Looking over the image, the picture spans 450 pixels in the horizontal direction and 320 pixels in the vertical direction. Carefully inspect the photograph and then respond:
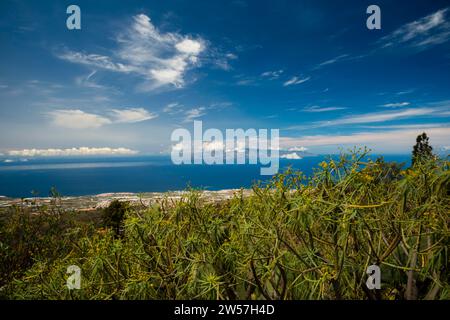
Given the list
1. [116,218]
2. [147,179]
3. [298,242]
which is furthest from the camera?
[147,179]

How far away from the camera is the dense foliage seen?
2.37 metres

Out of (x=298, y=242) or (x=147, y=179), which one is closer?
(x=298, y=242)

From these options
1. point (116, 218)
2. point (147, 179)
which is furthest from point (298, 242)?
point (147, 179)

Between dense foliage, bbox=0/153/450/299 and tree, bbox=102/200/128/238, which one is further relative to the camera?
tree, bbox=102/200/128/238

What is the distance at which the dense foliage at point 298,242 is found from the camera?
93.1 inches

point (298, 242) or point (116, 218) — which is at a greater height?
point (298, 242)

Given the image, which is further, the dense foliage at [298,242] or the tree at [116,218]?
the tree at [116,218]

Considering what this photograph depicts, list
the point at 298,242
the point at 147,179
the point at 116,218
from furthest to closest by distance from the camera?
the point at 147,179
the point at 116,218
the point at 298,242

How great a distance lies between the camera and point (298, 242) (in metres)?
3.10

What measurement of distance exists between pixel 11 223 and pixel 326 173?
9.97 m

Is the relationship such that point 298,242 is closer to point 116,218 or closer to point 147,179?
point 116,218

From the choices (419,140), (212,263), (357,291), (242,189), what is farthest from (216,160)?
(419,140)

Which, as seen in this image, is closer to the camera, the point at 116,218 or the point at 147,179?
the point at 116,218
